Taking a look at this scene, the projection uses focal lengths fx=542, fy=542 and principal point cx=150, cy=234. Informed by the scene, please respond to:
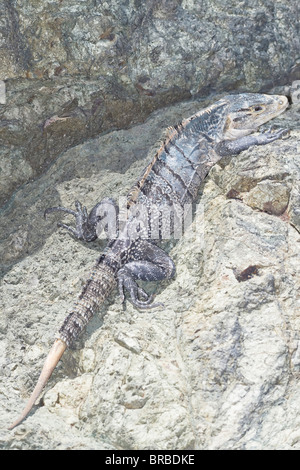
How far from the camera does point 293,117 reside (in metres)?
6.63

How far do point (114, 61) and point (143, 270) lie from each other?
267 centimetres

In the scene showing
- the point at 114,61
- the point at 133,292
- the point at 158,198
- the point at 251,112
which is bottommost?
the point at 133,292

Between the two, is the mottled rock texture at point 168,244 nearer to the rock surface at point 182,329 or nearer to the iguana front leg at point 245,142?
the rock surface at point 182,329

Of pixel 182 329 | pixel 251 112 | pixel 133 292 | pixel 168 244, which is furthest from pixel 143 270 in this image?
pixel 251 112

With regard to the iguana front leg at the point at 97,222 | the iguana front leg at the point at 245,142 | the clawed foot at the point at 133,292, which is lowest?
the clawed foot at the point at 133,292

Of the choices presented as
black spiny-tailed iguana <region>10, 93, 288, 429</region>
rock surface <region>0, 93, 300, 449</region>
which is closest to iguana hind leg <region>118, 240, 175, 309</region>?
black spiny-tailed iguana <region>10, 93, 288, 429</region>

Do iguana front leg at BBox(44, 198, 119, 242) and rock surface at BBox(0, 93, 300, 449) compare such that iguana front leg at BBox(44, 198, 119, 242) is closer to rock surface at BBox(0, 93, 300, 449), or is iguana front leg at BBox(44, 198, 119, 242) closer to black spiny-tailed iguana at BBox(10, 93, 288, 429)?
black spiny-tailed iguana at BBox(10, 93, 288, 429)

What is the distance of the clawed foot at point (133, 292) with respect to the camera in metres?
5.38

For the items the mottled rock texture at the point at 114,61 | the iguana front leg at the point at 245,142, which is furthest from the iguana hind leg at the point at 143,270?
the mottled rock texture at the point at 114,61

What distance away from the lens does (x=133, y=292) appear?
5.50 meters

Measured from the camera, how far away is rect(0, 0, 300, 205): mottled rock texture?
242 inches

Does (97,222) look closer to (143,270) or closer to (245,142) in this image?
(143,270)

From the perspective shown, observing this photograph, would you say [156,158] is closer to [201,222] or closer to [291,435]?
[201,222]

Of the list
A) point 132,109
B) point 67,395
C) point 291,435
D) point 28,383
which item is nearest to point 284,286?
point 291,435
